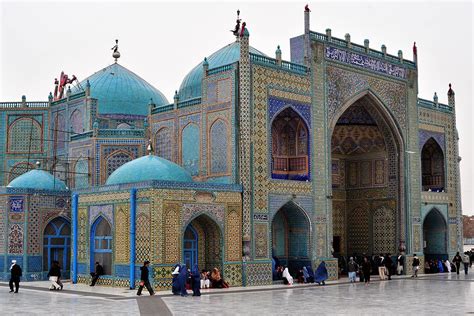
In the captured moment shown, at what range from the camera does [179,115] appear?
24.9 meters

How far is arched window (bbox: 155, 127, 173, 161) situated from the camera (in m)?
25.3

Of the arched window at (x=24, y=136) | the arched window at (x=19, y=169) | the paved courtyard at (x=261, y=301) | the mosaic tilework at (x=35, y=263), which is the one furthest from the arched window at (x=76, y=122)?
the paved courtyard at (x=261, y=301)

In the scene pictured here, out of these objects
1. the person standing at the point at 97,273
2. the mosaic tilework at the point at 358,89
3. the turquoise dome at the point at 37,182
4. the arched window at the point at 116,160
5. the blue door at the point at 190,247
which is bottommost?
the person standing at the point at 97,273

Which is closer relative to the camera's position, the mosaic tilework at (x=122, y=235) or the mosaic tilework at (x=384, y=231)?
the mosaic tilework at (x=122, y=235)

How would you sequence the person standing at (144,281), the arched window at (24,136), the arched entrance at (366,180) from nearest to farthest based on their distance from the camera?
the person standing at (144,281) → the arched entrance at (366,180) → the arched window at (24,136)

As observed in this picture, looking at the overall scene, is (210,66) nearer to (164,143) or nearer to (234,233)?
(164,143)

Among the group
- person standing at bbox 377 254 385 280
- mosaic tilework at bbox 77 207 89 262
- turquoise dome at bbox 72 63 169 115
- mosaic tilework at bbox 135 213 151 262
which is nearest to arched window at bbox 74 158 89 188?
turquoise dome at bbox 72 63 169 115

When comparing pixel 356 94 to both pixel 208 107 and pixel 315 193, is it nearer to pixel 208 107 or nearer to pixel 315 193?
pixel 315 193

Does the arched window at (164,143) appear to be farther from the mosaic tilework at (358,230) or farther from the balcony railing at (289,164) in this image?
the mosaic tilework at (358,230)

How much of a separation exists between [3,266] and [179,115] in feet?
25.7

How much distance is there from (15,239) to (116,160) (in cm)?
488

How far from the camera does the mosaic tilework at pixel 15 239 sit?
23.4 meters

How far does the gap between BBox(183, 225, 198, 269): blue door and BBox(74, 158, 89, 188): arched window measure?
6667 mm

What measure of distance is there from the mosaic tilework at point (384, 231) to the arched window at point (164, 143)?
29.9 feet
